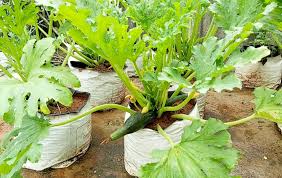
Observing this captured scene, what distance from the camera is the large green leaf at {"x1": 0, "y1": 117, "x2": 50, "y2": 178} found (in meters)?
1.58

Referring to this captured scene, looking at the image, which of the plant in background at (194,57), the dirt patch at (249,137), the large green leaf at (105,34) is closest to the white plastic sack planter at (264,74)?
the dirt patch at (249,137)

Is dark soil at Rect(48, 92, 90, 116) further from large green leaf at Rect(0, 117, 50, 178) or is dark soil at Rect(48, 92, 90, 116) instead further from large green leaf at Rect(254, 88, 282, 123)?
large green leaf at Rect(254, 88, 282, 123)

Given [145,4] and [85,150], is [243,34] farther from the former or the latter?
[85,150]

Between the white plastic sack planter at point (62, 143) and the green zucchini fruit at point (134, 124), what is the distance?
43 centimetres

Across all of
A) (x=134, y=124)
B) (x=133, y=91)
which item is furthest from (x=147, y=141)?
(x=133, y=91)

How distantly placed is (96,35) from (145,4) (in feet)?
1.27

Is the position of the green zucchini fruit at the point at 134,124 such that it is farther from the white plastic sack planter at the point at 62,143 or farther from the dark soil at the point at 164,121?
the white plastic sack planter at the point at 62,143

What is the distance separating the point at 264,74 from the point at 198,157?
6.42 ft

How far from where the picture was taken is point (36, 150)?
161 centimetres

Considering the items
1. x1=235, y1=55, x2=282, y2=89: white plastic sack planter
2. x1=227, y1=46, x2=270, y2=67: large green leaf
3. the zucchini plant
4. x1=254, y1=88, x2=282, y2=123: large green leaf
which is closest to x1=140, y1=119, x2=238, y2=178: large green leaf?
the zucchini plant

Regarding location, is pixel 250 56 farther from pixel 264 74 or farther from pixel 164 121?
pixel 264 74

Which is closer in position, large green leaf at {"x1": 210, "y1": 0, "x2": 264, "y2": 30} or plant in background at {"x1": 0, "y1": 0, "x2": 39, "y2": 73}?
large green leaf at {"x1": 210, "y1": 0, "x2": 264, "y2": 30}

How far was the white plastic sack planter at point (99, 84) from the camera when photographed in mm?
2848

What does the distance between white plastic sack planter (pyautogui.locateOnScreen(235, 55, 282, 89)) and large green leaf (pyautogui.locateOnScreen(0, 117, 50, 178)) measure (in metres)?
2.10
